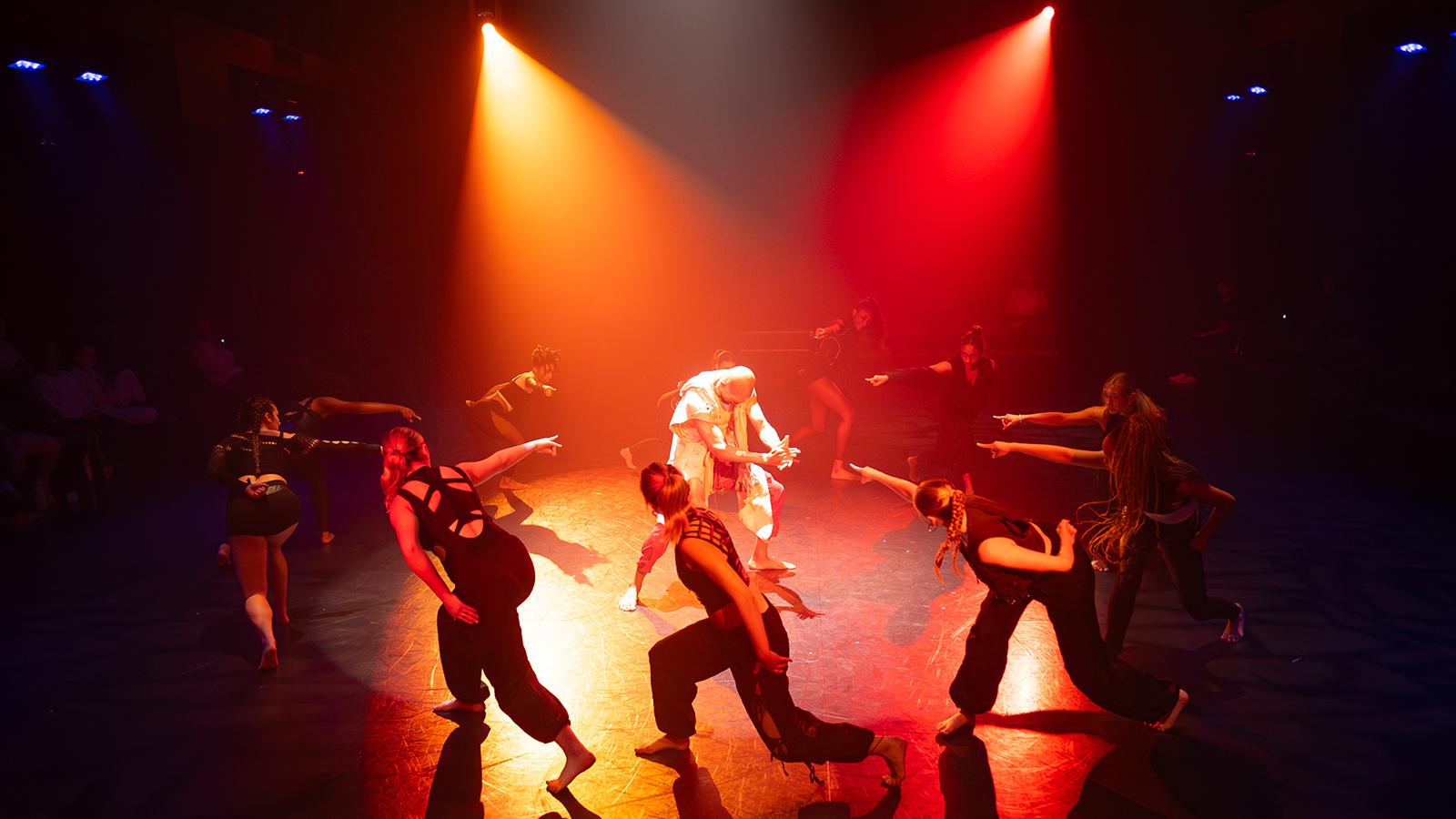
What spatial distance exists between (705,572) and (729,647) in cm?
37

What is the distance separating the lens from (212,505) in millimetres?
8406

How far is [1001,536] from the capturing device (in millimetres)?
3891

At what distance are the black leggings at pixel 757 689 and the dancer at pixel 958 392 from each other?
12.6 ft

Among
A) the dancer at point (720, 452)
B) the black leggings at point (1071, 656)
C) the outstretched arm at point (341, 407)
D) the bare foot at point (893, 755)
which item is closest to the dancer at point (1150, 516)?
the black leggings at point (1071, 656)

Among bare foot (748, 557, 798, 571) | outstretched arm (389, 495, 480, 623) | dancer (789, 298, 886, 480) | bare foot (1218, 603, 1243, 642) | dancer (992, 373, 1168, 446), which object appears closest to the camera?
outstretched arm (389, 495, 480, 623)

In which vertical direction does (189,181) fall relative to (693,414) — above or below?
above

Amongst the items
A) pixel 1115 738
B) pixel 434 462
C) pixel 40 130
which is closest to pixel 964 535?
pixel 1115 738

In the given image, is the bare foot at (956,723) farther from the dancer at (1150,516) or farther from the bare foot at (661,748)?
the bare foot at (661,748)

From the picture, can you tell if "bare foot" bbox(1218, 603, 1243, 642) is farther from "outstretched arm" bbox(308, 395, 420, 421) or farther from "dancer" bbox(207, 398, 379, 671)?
"dancer" bbox(207, 398, 379, 671)

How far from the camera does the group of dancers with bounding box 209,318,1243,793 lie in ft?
12.2

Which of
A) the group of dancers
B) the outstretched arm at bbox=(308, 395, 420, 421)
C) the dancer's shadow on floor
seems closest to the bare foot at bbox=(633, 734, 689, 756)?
the group of dancers

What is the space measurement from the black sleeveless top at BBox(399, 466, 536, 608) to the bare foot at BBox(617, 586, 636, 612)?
1.77 meters

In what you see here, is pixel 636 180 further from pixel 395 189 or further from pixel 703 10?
pixel 395 189

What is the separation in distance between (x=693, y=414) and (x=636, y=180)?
1001 centimetres
